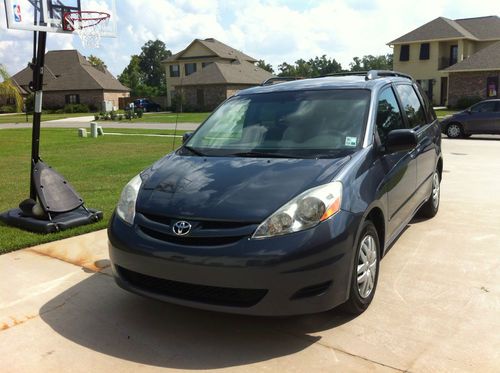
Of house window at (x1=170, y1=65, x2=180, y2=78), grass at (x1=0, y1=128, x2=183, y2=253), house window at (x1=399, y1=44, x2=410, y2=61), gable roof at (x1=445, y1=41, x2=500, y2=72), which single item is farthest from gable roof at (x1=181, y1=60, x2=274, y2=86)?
grass at (x1=0, y1=128, x2=183, y2=253)

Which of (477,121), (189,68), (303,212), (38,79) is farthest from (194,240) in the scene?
(189,68)

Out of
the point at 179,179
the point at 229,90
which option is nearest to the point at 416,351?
the point at 179,179

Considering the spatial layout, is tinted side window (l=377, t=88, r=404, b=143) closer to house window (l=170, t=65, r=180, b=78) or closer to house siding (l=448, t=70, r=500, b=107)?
house siding (l=448, t=70, r=500, b=107)

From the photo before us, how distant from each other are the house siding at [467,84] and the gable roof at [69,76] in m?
39.6

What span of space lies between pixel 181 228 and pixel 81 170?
857cm

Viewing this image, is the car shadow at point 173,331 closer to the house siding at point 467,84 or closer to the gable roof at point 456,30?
the house siding at point 467,84

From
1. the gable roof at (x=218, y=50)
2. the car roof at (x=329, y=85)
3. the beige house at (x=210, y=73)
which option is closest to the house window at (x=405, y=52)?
the beige house at (x=210, y=73)

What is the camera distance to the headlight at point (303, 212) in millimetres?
3234

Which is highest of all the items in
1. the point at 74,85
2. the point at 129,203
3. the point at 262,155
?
the point at 74,85

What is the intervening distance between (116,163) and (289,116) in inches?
338

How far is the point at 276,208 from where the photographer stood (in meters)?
3.31

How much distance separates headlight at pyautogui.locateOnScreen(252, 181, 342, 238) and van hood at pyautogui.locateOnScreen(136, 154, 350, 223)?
0.05 meters

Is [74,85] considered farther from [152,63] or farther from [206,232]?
[152,63]

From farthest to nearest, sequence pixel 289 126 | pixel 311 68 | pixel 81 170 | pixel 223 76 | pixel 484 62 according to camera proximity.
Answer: pixel 311 68 < pixel 223 76 < pixel 484 62 < pixel 81 170 < pixel 289 126
